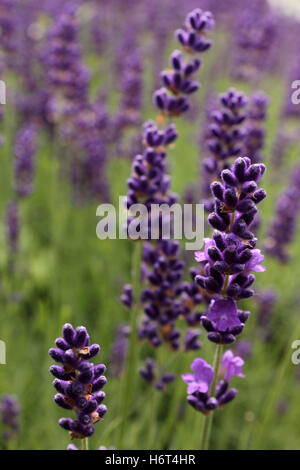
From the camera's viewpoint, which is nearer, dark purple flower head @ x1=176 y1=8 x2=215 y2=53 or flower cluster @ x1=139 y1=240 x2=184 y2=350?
flower cluster @ x1=139 y1=240 x2=184 y2=350

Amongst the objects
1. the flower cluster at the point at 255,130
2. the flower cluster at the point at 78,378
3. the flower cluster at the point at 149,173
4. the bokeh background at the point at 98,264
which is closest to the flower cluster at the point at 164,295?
the flower cluster at the point at 149,173

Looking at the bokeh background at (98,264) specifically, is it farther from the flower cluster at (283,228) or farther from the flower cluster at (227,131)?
the flower cluster at (227,131)

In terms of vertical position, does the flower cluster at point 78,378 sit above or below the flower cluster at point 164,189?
below

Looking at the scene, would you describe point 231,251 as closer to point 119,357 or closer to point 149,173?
point 149,173

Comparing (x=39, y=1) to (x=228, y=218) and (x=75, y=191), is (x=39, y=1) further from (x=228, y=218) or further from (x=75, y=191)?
(x=228, y=218)

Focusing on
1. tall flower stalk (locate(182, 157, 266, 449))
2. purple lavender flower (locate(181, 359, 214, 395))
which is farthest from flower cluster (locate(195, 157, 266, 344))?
purple lavender flower (locate(181, 359, 214, 395))

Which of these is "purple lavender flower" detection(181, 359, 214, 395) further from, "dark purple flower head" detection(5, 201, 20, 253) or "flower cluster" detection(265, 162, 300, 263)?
"dark purple flower head" detection(5, 201, 20, 253)

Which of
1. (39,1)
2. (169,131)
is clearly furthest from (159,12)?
(169,131)
